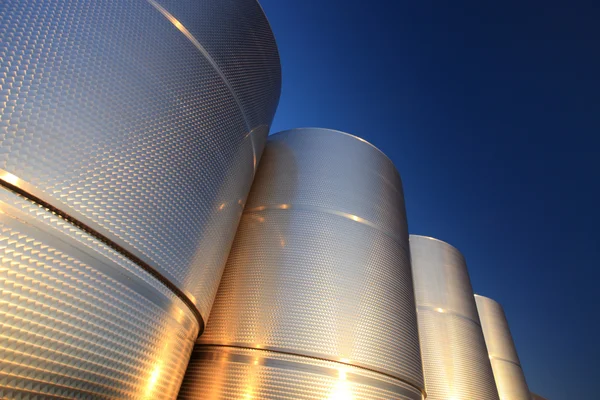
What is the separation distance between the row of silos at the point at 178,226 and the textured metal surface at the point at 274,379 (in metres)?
0.01

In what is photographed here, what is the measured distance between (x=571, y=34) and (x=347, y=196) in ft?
66.5

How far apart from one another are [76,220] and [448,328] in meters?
5.90

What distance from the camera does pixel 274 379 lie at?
93.2 inches

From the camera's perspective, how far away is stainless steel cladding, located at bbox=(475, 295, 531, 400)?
7857mm

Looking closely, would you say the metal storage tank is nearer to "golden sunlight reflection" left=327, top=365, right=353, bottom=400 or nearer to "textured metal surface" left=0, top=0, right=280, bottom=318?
"textured metal surface" left=0, top=0, right=280, bottom=318

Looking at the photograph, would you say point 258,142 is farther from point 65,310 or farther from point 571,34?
point 571,34

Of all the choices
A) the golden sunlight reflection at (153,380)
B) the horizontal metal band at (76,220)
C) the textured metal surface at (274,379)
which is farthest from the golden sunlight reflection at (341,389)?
the horizontal metal band at (76,220)

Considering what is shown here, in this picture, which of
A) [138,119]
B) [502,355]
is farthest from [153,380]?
[502,355]

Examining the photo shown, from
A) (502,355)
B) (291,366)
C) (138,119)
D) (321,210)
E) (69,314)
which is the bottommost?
(69,314)

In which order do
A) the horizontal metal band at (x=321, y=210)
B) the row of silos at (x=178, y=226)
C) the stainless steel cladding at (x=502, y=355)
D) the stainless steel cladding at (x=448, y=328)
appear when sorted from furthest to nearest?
1. the stainless steel cladding at (x=502, y=355)
2. the stainless steel cladding at (x=448, y=328)
3. the horizontal metal band at (x=321, y=210)
4. the row of silos at (x=178, y=226)

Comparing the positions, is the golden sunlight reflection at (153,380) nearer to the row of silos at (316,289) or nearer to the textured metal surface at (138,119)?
the textured metal surface at (138,119)

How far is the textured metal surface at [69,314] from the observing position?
1190 millimetres

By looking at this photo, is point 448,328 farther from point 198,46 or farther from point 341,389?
point 198,46

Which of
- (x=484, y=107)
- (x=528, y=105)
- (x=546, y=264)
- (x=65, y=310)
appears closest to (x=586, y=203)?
(x=546, y=264)
